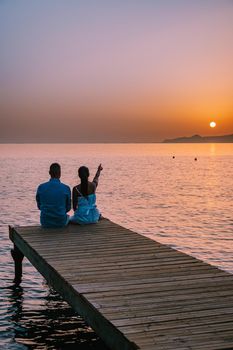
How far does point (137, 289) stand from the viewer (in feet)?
25.1

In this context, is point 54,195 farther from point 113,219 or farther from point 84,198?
point 113,219

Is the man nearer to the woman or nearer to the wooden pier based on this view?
the woman

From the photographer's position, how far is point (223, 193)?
4991cm

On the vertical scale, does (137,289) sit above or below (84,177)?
below

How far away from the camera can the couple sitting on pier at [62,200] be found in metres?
12.6

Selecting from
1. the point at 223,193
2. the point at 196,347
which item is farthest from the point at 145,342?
the point at 223,193

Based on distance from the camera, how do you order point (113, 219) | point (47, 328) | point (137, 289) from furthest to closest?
point (113, 219) < point (47, 328) < point (137, 289)

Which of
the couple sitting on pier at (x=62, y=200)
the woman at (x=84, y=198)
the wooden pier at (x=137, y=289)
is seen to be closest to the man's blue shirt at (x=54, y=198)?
the couple sitting on pier at (x=62, y=200)

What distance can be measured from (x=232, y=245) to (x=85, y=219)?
379 inches

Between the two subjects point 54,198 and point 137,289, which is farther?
point 54,198

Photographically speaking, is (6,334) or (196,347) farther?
(6,334)

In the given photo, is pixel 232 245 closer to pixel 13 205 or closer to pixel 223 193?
pixel 13 205

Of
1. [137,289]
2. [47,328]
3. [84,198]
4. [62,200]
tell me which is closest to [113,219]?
[84,198]

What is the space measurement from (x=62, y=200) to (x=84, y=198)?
660 millimetres
